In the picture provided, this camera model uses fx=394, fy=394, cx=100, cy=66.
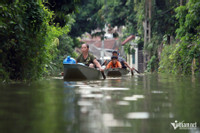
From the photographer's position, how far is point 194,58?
68.9 feet

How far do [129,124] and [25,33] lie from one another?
29.2 feet

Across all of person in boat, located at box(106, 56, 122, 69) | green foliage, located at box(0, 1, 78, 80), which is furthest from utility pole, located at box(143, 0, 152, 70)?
green foliage, located at box(0, 1, 78, 80)

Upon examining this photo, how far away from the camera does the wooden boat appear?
14.1m

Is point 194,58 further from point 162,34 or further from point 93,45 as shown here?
point 93,45

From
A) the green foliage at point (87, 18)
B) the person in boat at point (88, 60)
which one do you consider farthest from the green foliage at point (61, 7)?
the green foliage at point (87, 18)

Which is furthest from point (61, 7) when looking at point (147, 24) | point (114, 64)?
point (147, 24)

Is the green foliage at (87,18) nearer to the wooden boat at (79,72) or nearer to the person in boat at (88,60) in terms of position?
the person in boat at (88,60)

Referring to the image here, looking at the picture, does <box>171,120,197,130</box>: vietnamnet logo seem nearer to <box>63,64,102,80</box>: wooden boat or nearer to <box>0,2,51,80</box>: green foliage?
<box>0,2,51,80</box>: green foliage

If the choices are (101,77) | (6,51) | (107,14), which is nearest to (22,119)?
(6,51)

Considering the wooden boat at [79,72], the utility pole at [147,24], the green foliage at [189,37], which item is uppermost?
the utility pole at [147,24]

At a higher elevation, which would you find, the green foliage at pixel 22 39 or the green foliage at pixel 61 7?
the green foliage at pixel 61 7

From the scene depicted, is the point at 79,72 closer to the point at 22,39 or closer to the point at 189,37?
the point at 22,39

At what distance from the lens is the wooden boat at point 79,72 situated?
554 inches

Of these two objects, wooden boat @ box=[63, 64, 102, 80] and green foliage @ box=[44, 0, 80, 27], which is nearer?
wooden boat @ box=[63, 64, 102, 80]
